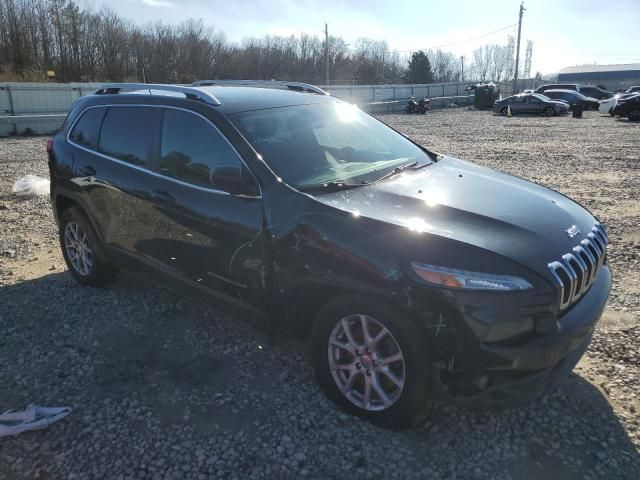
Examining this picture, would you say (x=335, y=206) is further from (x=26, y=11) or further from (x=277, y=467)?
(x=26, y=11)

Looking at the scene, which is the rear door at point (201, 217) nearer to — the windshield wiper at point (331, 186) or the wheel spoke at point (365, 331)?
the windshield wiper at point (331, 186)

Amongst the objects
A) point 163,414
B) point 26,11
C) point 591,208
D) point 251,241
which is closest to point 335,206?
point 251,241

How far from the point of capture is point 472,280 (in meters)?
2.46

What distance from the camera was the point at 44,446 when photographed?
112 inches

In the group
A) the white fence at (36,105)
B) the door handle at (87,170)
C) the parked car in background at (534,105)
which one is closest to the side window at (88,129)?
the door handle at (87,170)

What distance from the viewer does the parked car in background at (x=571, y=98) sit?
33.3m

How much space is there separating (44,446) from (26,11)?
2118 inches

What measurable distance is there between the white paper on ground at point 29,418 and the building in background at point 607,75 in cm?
9532

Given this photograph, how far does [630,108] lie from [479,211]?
1086 inches

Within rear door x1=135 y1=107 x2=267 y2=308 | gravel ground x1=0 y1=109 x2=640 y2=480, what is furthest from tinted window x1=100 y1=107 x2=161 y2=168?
gravel ground x1=0 y1=109 x2=640 y2=480

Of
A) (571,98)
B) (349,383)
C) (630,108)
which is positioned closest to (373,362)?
(349,383)

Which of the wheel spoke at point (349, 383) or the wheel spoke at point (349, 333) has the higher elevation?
the wheel spoke at point (349, 333)

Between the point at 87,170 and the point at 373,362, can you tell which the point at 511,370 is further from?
the point at 87,170

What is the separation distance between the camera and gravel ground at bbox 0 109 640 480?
2.69m
